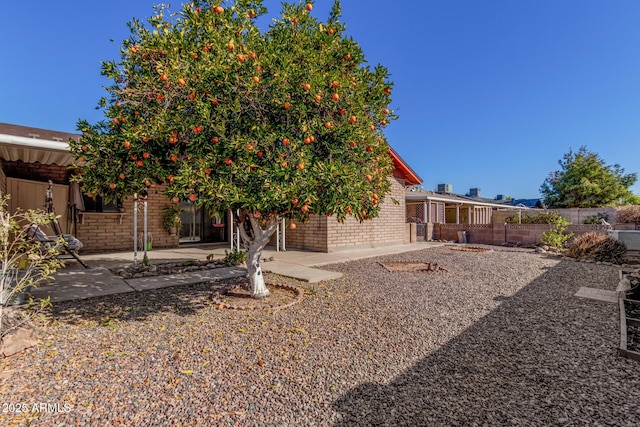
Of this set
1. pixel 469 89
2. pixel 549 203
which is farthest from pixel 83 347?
pixel 549 203

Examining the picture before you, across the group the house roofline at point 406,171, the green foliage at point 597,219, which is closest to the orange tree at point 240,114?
the house roofline at point 406,171

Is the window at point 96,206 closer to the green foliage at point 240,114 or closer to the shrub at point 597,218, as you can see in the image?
the green foliage at point 240,114

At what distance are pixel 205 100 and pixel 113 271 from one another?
5.29 metres

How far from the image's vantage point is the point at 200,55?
358 cm

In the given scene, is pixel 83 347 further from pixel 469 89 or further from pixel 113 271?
pixel 469 89

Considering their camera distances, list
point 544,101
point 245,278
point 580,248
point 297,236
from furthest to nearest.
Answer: point 544,101 < point 297,236 < point 580,248 < point 245,278

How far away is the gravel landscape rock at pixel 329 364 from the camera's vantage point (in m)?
2.09

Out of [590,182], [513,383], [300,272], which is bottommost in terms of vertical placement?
[513,383]

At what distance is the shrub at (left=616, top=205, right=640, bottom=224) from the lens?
46.0ft

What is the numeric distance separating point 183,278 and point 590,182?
27.8m

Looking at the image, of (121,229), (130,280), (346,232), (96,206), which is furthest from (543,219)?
(96,206)

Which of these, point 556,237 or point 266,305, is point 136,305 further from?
point 556,237

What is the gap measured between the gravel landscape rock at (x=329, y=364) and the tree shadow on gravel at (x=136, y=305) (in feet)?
0.10

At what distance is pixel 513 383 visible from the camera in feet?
8.19
